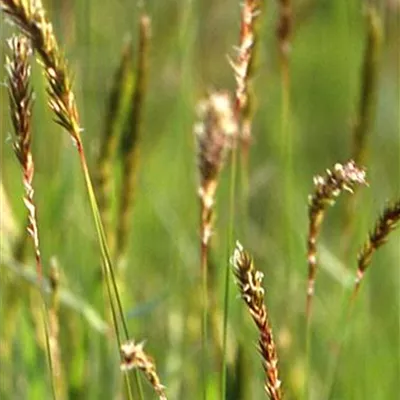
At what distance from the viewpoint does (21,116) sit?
88cm

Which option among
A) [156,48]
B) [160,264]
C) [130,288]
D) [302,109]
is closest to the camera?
[130,288]

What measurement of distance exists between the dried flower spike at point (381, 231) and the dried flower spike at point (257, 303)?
0.45ft

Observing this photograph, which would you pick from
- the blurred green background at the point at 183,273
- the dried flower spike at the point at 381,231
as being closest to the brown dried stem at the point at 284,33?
the blurred green background at the point at 183,273

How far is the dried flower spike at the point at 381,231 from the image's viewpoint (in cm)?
96

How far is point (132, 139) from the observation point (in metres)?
1.46

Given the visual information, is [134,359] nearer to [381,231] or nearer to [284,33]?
[381,231]

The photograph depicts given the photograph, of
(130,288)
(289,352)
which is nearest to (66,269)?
(130,288)

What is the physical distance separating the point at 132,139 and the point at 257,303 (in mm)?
606

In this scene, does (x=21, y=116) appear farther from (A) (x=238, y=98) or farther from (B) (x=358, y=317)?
(B) (x=358, y=317)

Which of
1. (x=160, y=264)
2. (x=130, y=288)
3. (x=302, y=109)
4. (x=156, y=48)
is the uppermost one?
(x=302, y=109)

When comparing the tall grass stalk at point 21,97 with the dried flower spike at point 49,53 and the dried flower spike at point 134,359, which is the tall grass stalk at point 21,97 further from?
the dried flower spike at point 134,359

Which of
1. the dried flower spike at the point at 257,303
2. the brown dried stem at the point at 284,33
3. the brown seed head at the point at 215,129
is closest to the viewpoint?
the brown seed head at the point at 215,129

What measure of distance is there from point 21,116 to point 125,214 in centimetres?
62

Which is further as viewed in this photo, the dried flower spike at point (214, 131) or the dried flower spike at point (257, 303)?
the dried flower spike at point (257, 303)
